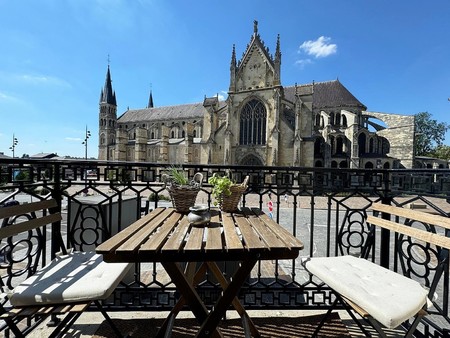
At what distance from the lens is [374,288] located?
5.91ft

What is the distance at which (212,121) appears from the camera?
31.4 meters

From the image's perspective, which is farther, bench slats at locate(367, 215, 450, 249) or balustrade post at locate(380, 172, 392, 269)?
balustrade post at locate(380, 172, 392, 269)

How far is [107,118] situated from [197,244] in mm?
59355

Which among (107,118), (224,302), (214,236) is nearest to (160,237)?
(214,236)

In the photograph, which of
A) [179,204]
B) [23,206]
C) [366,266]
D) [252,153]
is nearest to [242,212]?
[179,204]

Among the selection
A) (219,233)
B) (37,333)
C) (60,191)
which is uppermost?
(60,191)

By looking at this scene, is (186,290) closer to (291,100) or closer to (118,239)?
(118,239)

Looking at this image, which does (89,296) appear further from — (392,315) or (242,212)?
(392,315)

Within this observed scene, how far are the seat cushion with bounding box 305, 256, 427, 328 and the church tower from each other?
55326mm

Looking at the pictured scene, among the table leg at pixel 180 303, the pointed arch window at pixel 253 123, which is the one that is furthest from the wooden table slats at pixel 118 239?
the pointed arch window at pixel 253 123

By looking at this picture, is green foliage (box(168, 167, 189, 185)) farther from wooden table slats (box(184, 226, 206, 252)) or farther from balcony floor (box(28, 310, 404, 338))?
balcony floor (box(28, 310, 404, 338))

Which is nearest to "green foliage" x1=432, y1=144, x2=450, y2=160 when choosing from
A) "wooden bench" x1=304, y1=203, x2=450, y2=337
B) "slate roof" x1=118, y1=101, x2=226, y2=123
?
"slate roof" x1=118, y1=101, x2=226, y2=123

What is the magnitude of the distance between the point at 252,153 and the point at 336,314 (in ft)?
90.8

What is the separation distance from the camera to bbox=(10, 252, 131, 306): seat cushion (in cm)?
164
